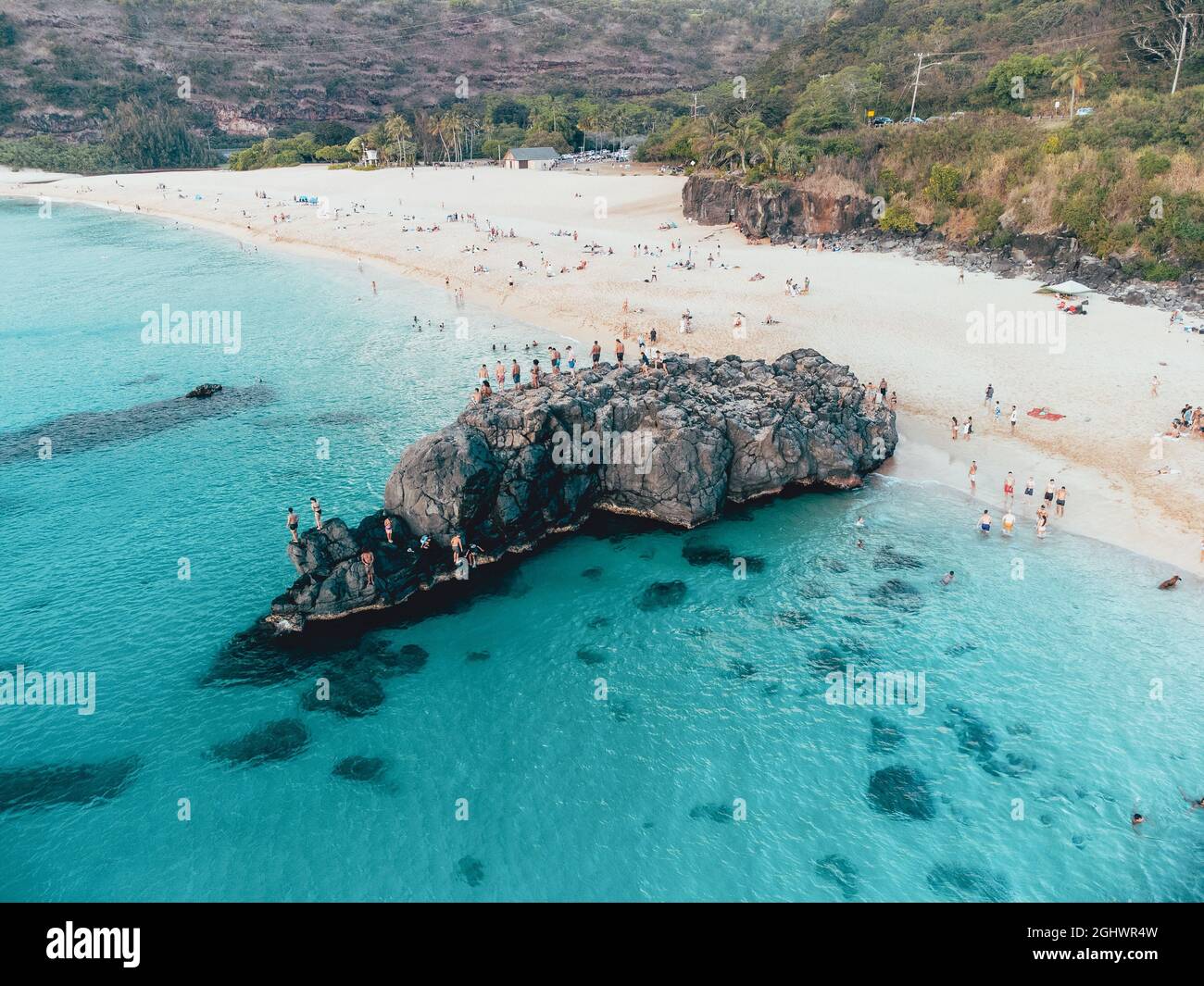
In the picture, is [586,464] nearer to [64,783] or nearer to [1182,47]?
[64,783]

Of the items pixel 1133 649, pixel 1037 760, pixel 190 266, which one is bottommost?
pixel 1037 760

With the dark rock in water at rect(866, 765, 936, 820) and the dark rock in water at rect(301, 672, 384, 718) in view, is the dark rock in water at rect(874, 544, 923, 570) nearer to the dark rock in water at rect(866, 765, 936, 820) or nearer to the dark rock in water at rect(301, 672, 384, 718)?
the dark rock in water at rect(866, 765, 936, 820)

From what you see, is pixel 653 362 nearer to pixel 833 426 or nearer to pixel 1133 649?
pixel 833 426

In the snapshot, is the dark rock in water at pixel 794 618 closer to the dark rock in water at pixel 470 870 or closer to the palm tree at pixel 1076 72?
the dark rock in water at pixel 470 870

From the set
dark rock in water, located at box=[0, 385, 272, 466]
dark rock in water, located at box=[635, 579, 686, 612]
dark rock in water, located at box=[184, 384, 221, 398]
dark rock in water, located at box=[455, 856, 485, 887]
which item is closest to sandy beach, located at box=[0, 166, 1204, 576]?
dark rock in water, located at box=[635, 579, 686, 612]

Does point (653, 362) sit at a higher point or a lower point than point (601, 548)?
higher
